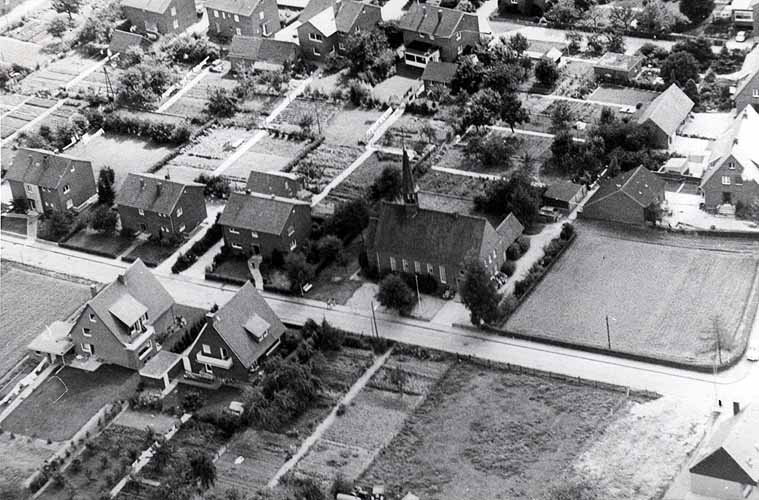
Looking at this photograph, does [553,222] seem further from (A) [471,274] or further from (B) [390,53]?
(B) [390,53]

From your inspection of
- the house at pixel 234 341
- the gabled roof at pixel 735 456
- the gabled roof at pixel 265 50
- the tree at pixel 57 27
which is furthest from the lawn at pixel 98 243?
the gabled roof at pixel 735 456

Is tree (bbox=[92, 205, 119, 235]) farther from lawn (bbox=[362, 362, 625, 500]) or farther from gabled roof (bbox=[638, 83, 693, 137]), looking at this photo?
gabled roof (bbox=[638, 83, 693, 137])

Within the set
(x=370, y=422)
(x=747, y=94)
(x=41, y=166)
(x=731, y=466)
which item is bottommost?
A: (x=370, y=422)

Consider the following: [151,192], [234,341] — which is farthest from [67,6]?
[234,341]

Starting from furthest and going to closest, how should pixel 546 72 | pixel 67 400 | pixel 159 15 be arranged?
1. pixel 159 15
2. pixel 546 72
3. pixel 67 400

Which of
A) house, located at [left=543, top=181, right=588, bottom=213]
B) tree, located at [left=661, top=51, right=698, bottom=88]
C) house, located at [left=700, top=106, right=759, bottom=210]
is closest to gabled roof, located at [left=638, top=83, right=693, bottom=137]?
tree, located at [left=661, top=51, right=698, bottom=88]

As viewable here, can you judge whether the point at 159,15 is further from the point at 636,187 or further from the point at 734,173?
the point at 734,173
